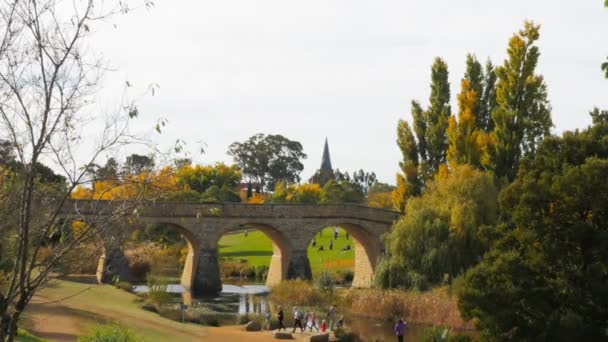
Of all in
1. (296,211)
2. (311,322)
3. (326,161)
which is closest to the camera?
(311,322)

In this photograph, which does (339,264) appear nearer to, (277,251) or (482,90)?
(277,251)

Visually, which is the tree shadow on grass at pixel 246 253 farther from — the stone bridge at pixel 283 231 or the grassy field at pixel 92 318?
the grassy field at pixel 92 318

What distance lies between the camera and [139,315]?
90.8 ft

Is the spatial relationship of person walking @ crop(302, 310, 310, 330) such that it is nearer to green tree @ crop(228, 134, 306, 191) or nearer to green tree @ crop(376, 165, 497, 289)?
green tree @ crop(376, 165, 497, 289)

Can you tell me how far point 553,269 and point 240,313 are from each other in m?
17.5

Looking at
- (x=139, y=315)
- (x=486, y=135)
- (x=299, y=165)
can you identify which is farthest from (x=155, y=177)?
(x=299, y=165)

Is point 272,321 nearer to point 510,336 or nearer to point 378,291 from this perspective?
point 378,291

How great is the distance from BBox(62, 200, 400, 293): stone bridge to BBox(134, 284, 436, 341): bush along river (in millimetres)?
1883

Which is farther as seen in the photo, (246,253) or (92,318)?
(246,253)

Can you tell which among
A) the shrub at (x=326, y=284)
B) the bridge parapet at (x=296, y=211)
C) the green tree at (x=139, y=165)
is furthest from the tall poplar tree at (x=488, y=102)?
the green tree at (x=139, y=165)

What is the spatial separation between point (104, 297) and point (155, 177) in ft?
76.8

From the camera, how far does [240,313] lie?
109 feet

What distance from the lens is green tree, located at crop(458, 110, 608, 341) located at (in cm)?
1775

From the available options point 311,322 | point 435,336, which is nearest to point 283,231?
point 311,322
